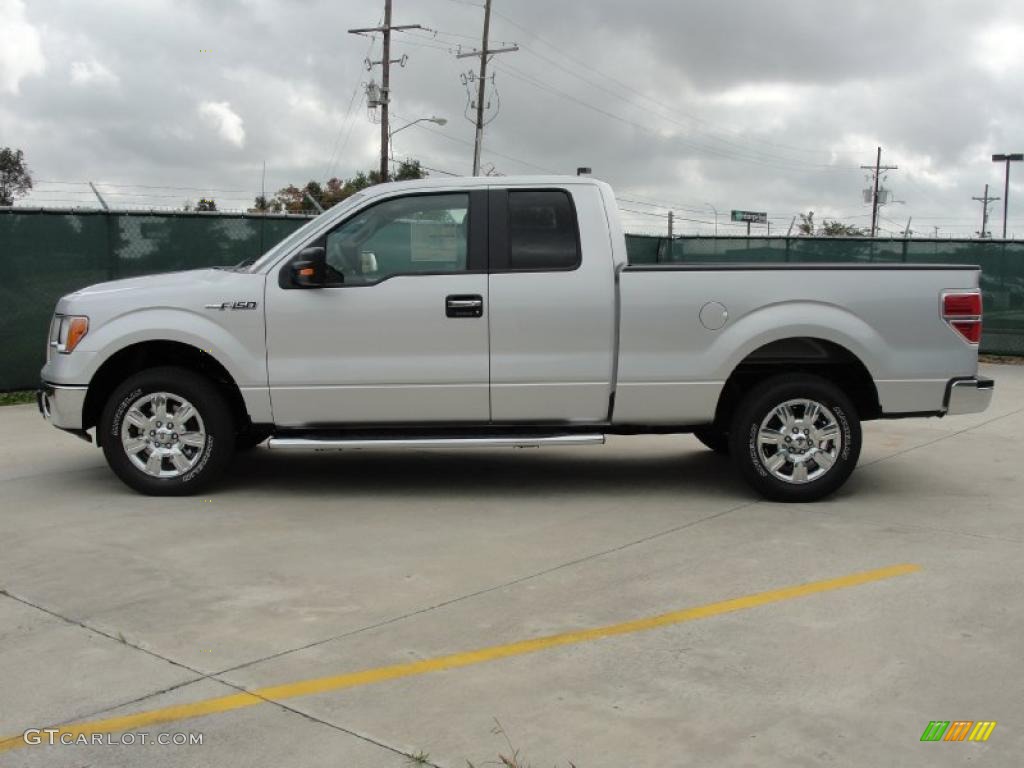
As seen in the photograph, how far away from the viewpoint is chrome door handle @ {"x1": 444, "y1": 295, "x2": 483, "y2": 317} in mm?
6746

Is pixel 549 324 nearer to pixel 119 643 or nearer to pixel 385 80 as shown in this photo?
pixel 119 643

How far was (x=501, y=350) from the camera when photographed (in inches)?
267

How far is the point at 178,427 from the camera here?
274 inches

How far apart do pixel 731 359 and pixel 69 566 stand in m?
4.10

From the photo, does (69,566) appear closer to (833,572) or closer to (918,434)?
(833,572)

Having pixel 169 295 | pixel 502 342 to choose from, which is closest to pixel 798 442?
pixel 502 342

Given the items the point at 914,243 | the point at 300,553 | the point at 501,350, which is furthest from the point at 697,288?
the point at 914,243

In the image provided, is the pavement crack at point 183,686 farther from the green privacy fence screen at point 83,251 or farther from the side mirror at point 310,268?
the green privacy fence screen at point 83,251

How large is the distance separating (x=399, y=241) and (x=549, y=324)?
113 centimetres

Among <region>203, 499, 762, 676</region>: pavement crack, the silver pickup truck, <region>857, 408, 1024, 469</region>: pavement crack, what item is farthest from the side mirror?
<region>857, 408, 1024, 469</region>: pavement crack

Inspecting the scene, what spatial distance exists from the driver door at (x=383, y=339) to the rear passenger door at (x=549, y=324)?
0.12 meters

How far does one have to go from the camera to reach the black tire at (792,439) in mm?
6805

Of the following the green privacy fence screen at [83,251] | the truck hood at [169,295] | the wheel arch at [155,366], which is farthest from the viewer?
the green privacy fence screen at [83,251]

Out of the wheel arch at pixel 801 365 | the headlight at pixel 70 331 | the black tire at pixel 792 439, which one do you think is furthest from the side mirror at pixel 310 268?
the black tire at pixel 792 439
